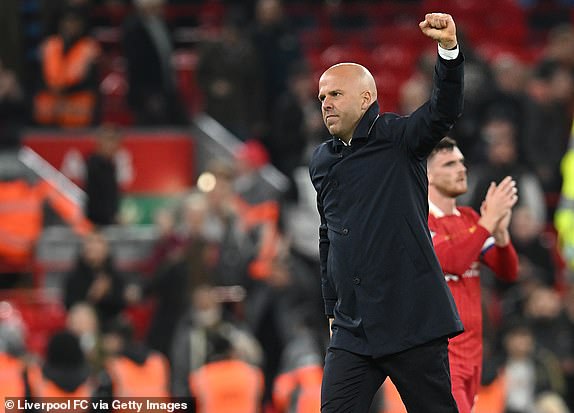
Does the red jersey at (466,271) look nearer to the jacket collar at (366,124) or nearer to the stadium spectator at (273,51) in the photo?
the jacket collar at (366,124)

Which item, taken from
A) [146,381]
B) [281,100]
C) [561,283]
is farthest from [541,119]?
[146,381]

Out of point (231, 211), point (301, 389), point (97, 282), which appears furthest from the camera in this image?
point (231, 211)

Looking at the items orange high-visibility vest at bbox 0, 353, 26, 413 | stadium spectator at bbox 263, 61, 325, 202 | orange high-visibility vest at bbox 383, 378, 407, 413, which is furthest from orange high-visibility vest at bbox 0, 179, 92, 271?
orange high-visibility vest at bbox 383, 378, 407, 413

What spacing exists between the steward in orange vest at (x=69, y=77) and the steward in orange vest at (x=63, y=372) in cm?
486

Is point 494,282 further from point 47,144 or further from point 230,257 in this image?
point 47,144

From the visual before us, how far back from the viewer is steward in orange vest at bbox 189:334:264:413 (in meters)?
11.1

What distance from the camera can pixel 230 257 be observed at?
13.5 m

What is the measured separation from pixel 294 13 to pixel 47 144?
4314 millimetres

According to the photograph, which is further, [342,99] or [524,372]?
[524,372]

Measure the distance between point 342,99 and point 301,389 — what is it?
5261 millimetres

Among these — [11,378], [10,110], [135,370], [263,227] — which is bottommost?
[135,370]

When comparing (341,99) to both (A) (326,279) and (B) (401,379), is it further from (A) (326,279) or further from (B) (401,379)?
(B) (401,379)

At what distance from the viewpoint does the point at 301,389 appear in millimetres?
10883

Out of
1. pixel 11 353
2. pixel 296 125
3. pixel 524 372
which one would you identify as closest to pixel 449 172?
pixel 11 353
